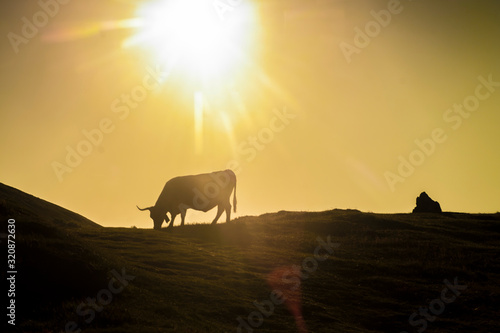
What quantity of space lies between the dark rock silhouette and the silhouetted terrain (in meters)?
15.2

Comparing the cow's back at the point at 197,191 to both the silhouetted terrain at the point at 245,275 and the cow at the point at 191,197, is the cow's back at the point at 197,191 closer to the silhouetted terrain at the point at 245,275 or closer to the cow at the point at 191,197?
the cow at the point at 191,197

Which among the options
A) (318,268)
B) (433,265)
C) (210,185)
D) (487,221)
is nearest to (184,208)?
(210,185)

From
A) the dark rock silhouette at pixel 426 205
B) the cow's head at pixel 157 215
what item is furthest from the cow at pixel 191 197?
the dark rock silhouette at pixel 426 205

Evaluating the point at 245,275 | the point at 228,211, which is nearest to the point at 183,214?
the point at 228,211

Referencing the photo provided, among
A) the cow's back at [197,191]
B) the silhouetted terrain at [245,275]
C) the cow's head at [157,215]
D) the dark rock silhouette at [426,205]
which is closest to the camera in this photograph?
the silhouetted terrain at [245,275]

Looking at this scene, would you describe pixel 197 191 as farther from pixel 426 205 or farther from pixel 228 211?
pixel 426 205

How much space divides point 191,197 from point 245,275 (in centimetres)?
1669

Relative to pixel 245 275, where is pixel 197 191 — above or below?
above

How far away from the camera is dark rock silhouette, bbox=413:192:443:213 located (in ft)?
204

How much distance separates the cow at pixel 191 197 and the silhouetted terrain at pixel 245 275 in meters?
2.25

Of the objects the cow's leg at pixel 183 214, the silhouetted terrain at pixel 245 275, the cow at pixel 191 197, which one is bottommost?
the silhouetted terrain at pixel 245 275

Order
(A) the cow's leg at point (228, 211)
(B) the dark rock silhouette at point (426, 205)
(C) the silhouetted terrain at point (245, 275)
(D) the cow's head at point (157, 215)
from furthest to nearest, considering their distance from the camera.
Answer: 1. (B) the dark rock silhouette at point (426, 205)
2. (A) the cow's leg at point (228, 211)
3. (D) the cow's head at point (157, 215)
4. (C) the silhouetted terrain at point (245, 275)

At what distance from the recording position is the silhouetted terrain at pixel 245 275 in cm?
1659

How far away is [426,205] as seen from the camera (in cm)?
6272
